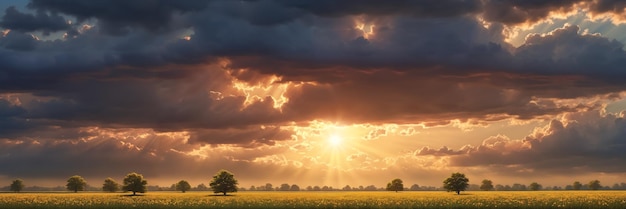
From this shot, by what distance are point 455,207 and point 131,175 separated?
96.2m

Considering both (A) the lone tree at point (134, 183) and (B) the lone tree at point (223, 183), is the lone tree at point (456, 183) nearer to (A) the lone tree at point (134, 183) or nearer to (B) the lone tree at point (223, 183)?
→ (B) the lone tree at point (223, 183)

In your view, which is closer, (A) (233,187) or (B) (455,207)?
(B) (455,207)

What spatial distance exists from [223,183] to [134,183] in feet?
77.7

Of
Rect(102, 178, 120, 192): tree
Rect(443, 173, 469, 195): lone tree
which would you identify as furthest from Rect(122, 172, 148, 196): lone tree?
Rect(443, 173, 469, 195): lone tree

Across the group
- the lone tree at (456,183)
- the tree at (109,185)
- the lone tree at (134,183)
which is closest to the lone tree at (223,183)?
the lone tree at (134,183)

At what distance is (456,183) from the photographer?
159625 millimetres

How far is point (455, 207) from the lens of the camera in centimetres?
7112

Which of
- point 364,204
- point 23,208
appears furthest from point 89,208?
point 364,204

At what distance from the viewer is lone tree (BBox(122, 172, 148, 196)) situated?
476 ft

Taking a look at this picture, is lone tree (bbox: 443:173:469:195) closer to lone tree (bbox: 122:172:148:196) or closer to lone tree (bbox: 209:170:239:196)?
lone tree (bbox: 209:170:239:196)

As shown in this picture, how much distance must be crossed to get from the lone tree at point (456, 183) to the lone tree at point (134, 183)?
73.9 metres

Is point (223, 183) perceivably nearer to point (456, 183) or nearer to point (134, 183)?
point (134, 183)

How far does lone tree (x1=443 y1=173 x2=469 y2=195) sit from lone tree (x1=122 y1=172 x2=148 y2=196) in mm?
73897

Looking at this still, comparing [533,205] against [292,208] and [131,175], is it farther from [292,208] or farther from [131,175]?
[131,175]
